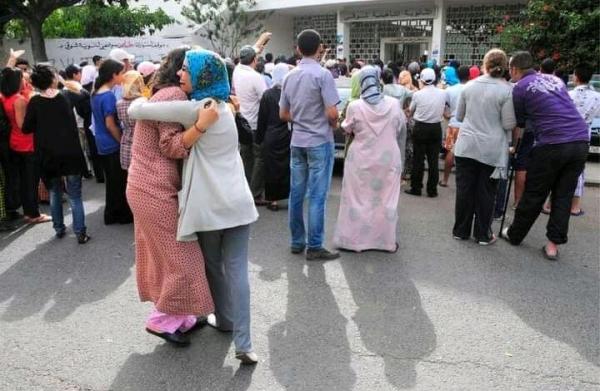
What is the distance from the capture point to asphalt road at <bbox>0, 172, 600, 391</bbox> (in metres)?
3.05

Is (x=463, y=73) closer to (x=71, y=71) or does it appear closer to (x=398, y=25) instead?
(x=71, y=71)

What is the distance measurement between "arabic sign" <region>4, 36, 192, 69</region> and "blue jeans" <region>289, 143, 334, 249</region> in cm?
1643

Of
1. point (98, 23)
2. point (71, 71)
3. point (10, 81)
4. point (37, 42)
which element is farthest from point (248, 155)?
point (98, 23)

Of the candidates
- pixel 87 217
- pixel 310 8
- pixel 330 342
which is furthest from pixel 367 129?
pixel 310 8

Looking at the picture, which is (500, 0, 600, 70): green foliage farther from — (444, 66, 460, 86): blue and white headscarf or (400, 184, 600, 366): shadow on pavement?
(400, 184, 600, 366): shadow on pavement

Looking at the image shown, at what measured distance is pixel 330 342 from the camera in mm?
3416

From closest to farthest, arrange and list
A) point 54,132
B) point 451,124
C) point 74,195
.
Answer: point 54,132
point 74,195
point 451,124

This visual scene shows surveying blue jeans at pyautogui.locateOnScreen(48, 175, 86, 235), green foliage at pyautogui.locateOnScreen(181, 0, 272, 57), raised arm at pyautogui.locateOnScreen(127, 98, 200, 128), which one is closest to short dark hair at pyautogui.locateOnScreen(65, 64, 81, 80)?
blue jeans at pyautogui.locateOnScreen(48, 175, 86, 235)

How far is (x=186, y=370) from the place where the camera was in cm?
311

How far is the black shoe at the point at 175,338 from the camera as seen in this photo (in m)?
3.33

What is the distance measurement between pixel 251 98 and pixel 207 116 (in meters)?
3.94

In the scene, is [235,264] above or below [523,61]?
below

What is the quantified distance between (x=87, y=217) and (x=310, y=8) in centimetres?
2144

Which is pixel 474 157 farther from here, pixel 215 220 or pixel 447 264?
pixel 215 220
